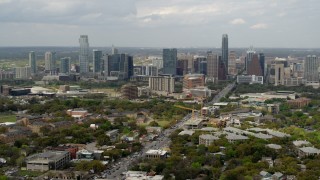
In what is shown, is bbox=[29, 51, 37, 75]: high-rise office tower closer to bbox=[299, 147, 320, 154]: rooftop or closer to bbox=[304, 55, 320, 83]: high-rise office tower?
bbox=[304, 55, 320, 83]: high-rise office tower

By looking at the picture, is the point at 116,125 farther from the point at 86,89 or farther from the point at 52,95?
the point at 86,89

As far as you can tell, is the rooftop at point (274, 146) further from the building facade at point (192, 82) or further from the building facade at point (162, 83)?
the building facade at point (192, 82)

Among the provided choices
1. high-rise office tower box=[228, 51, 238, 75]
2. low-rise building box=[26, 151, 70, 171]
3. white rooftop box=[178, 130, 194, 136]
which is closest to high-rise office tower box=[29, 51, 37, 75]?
high-rise office tower box=[228, 51, 238, 75]

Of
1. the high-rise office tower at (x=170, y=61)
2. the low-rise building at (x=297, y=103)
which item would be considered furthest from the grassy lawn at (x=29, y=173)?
the high-rise office tower at (x=170, y=61)

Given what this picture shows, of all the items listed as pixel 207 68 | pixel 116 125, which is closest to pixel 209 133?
pixel 116 125

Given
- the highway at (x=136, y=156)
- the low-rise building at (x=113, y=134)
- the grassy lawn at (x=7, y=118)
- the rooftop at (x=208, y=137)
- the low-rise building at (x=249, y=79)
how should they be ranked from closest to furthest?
1. the highway at (x=136, y=156)
2. the rooftop at (x=208, y=137)
3. the low-rise building at (x=113, y=134)
4. the grassy lawn at (x=7, y=118)
5. the low-rise building at (x=249, y=79)

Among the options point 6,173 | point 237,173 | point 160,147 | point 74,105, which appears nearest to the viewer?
point 237,173
